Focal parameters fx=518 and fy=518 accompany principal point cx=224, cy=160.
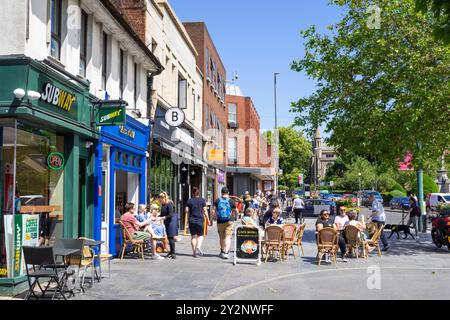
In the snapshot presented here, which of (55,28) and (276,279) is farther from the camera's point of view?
(276,279)

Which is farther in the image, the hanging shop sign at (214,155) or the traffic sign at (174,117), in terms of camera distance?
the hanging shop sign at (214,155)

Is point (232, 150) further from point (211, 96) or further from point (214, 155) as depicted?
point (214, 155)

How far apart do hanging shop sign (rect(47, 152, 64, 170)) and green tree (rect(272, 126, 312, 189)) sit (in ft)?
279

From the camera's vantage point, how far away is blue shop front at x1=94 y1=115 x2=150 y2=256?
12531 millimetres

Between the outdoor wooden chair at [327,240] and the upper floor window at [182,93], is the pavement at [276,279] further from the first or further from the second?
the upper floor window at [182,93]

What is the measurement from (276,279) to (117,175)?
255 inches

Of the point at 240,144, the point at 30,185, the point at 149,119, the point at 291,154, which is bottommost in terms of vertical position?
the point at 30,185

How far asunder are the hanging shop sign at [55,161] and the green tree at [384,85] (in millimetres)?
9709

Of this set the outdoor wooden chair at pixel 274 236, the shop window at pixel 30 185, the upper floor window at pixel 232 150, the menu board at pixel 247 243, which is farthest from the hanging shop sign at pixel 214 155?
the shop window at pixel 30 185

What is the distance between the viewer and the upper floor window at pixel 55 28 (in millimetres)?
10055

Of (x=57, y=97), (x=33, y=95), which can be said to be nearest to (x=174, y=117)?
(x=57, y=97)

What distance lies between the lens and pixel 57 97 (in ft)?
31.4

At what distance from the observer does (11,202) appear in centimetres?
862
